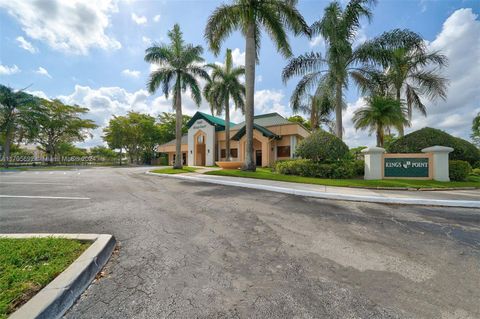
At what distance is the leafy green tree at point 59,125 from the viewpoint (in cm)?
3409

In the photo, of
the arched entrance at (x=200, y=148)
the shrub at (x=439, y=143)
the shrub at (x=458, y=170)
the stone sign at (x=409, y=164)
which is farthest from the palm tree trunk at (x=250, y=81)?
the arched entrance at (x=200, y=148)

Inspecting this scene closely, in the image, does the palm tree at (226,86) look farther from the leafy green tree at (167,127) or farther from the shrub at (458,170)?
the leafy green tree at (167,127)

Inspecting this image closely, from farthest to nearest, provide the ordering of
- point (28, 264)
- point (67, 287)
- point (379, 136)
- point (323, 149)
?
point (379, 136) → point (323, 149) → point (28, 264) → point (67, 287)

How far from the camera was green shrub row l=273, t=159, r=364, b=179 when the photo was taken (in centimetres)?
1274

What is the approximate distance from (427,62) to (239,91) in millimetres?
16841

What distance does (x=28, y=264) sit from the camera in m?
2.65

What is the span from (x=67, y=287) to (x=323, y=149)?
13.4m

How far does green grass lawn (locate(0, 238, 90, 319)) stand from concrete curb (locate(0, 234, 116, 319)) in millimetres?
109

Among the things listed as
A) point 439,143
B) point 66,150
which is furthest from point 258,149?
point 66,150

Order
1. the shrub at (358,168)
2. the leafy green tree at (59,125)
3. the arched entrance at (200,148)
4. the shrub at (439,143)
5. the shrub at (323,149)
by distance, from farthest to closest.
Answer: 1. the leafy green tree at (59,125)
2. the arched entrance at (200,148)
3. the shrub at (358,168)
4. the shrub at (323,149)
5. the shrub at (439,143)

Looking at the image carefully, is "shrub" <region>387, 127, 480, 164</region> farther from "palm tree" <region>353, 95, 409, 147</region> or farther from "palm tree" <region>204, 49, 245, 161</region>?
"palm tree" <region>204, 49, 245, 161</region>

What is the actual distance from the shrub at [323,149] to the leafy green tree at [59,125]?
133 feet

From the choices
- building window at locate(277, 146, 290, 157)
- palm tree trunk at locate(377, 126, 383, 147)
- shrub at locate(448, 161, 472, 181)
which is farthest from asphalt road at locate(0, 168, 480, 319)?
building window at locate(277, 146, 290, 157)

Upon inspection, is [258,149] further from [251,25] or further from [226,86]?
[251,25]
